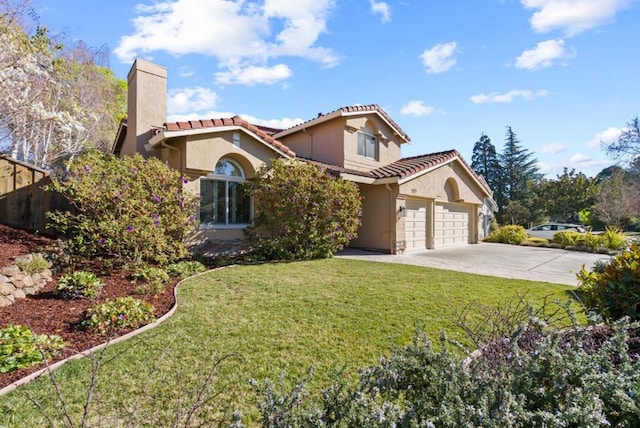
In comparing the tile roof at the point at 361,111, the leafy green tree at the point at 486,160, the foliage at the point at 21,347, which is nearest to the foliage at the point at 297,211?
the tile roof at the point at 361,111

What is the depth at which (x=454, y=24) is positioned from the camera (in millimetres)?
10625

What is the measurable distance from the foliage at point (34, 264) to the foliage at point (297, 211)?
5.89m

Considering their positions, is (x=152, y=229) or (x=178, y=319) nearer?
(x=178, y=319)

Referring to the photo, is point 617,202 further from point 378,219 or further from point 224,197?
point 224,197

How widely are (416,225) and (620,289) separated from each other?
12157mm

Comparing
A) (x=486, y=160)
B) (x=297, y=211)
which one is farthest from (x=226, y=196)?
(x=486, y=160)

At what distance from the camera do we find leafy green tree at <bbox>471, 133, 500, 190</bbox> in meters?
58.1

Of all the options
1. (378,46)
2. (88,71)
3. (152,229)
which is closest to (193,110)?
(88,71)

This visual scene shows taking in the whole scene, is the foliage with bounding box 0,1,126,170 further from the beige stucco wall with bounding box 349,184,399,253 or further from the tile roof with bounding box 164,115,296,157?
the beige stucco wall with bounding box 349,184,399,253

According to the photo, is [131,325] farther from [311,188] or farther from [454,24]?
[454,24]

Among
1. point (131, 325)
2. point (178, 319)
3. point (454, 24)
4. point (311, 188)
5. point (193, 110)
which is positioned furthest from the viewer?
point (193, 110)

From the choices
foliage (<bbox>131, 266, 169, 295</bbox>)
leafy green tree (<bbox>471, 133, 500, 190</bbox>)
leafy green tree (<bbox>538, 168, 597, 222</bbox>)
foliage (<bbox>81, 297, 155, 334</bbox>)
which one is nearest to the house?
foliage (<bbox>131, 266, 169, 295</bbox>)

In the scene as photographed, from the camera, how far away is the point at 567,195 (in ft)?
155

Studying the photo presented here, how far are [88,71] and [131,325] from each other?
26.3m
